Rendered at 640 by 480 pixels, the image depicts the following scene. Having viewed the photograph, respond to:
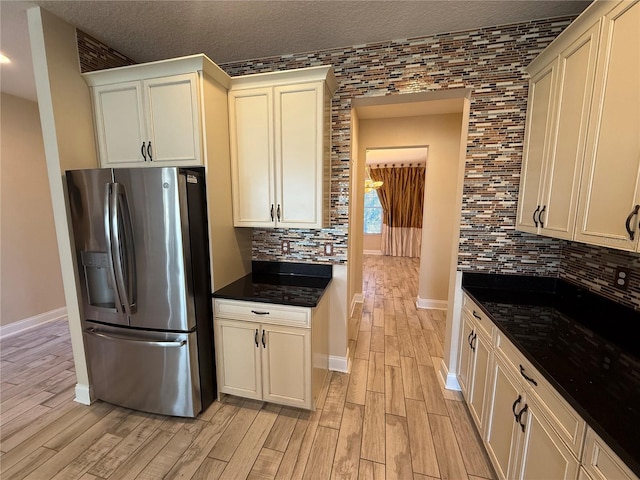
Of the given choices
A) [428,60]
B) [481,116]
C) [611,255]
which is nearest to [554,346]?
[611,255]

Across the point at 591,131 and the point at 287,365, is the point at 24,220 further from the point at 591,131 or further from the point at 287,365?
the point at 591,131

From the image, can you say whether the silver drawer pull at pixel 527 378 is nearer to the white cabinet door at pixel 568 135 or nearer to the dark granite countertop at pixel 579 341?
the dark granite countertop at pixel 579 341

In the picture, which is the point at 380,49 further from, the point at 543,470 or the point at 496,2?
the point at 543,470

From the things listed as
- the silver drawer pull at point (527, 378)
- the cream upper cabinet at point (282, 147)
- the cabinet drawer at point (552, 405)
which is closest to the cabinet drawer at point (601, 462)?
the cabinet drawer at point (552, 405)

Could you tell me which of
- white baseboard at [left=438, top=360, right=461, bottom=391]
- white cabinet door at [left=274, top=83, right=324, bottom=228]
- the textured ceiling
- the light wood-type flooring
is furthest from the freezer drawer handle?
the textured ceiling

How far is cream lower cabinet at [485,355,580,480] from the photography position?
0.95 metres

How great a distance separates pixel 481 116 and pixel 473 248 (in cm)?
99

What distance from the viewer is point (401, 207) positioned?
7465 mm

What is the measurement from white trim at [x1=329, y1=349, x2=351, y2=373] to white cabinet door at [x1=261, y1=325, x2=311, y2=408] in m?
0.62

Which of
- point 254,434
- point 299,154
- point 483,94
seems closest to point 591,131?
point 483,94

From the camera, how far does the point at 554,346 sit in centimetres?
119

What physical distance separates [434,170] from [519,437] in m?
3.20

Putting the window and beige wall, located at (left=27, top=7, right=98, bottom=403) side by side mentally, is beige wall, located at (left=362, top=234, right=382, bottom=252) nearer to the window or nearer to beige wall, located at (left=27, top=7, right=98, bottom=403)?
the window

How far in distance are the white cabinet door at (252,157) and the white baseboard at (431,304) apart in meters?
2.94
